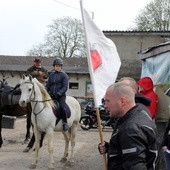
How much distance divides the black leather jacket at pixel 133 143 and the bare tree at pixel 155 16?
36249 mm

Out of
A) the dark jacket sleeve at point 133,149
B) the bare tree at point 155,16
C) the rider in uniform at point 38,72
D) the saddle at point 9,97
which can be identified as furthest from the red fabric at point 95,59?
the bare tree at point 155,16

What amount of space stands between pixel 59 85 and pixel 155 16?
3187 centimetres

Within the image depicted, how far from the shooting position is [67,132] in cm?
884

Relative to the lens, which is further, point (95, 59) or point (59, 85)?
point (59, 85)

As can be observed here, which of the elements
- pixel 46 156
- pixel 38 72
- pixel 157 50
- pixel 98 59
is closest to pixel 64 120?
pixel 46 156

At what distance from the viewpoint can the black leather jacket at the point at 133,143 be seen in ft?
8.13

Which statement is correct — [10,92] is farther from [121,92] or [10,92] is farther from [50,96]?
[121,92]

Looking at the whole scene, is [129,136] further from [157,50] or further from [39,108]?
[157,50]

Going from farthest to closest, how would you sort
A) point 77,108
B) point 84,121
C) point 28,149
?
point 84,121
point 28,149
point 77,108

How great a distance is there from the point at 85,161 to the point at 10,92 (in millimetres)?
3073

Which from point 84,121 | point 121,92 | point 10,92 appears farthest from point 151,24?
point 121,92

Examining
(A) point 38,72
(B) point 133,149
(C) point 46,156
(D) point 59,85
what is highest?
(A) point 38,72

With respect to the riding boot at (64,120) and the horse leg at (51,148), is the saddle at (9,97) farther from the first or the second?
the horse leg at (51,148)

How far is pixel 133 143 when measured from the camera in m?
2.48
